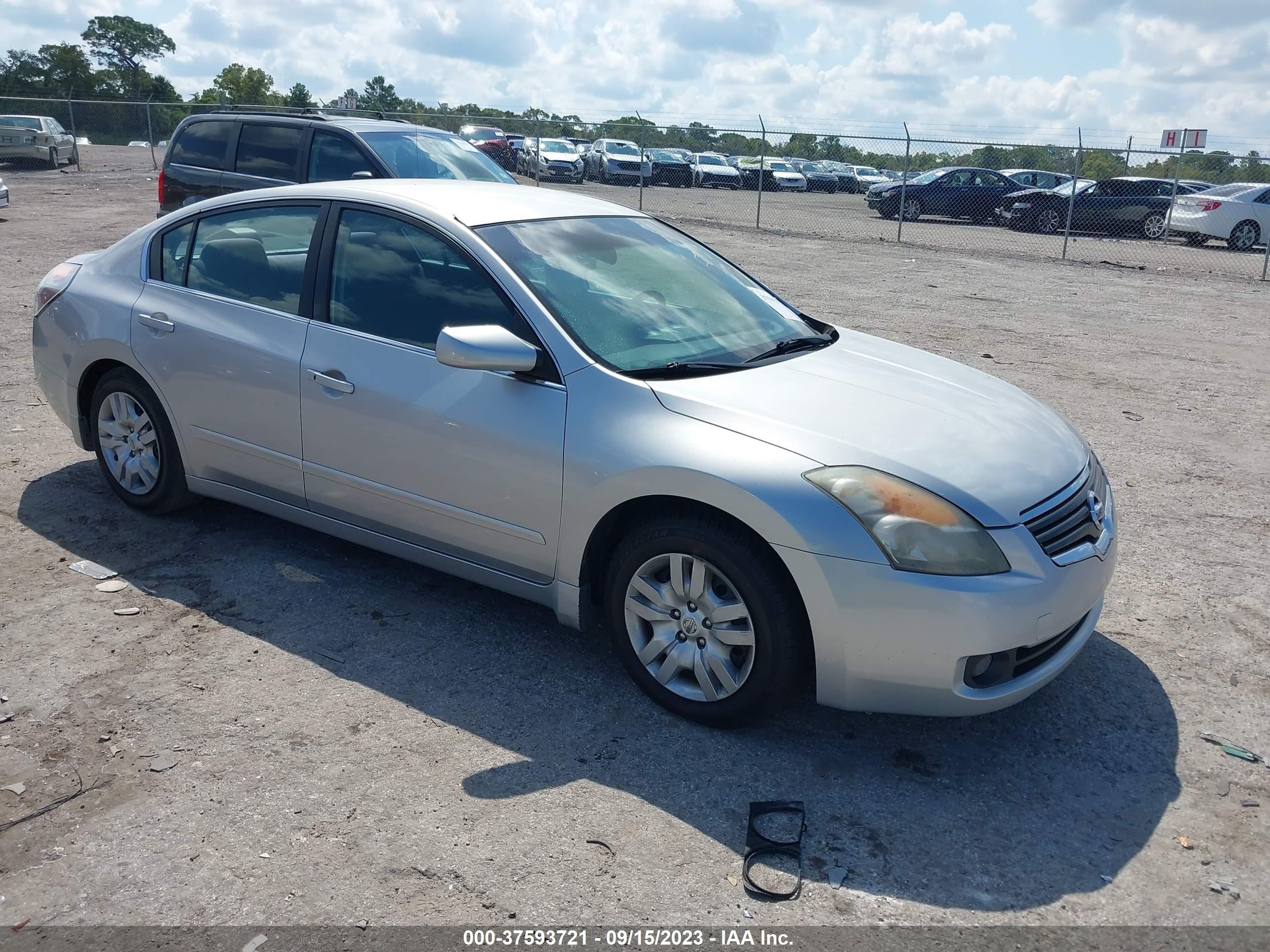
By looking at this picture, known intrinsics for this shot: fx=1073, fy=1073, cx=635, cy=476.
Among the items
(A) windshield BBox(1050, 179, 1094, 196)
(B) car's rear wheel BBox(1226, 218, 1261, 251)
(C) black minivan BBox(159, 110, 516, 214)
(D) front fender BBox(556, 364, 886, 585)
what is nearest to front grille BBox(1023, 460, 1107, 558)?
(D) front fender BBox(556, 364, 886, 585)

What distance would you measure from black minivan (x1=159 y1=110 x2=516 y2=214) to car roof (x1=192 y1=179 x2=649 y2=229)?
6.20m

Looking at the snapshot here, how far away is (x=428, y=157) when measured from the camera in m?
11.5

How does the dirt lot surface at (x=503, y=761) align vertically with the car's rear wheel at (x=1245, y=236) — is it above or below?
below

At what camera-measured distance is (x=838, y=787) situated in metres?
3.35

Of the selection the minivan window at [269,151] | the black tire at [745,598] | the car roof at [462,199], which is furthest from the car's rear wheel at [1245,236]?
the black tire at [745,598]

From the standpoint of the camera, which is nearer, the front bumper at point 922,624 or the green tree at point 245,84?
the front bumper at point 922,624

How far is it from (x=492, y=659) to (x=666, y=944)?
1.62 meters

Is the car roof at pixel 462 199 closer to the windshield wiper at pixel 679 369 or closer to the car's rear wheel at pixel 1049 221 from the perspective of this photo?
the windshield wiper at pixel 679 369

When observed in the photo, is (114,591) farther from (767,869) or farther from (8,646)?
(767,869)

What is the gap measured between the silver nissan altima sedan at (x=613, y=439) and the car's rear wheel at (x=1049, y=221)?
20603mm

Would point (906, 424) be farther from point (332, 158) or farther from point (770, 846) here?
point (332, 158)

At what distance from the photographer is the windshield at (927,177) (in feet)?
85.3

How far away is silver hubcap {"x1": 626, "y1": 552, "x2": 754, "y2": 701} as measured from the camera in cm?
348

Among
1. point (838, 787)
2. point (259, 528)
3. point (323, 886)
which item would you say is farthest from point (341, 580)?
point (838, 787)
